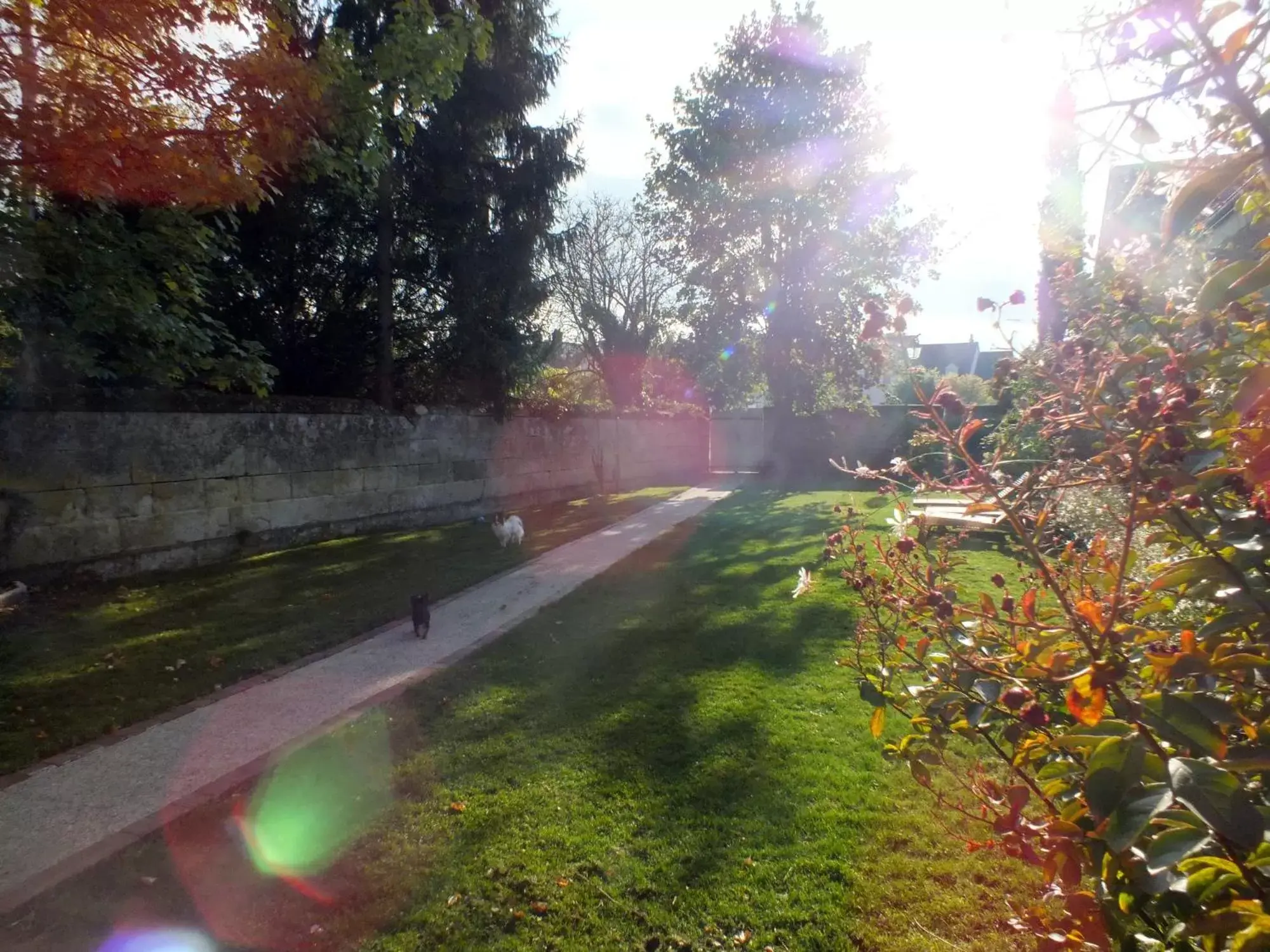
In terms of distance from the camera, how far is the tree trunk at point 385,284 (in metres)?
10.4

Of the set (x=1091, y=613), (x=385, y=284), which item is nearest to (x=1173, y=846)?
(x=1091, y=613)

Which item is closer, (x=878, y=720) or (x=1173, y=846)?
(x=1173, y=846)

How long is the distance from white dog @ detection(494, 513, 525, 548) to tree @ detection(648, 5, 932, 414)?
11704 mm

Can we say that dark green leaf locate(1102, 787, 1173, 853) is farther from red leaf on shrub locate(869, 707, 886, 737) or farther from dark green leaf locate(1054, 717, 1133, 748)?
red leaf on shrub locate(869, 707, 886, 737)

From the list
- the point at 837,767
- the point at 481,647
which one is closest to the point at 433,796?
the point at 837,767

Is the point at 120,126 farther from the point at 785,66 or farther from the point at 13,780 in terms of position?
the point at 785,66

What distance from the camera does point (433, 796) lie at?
322 centimetres

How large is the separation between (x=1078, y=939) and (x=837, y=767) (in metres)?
1.93

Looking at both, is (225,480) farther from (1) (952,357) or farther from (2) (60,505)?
(1) (952,357)

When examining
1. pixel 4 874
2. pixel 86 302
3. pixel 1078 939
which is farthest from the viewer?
pixel 86 302

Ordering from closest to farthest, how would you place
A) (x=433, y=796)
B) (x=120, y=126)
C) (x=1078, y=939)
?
(x=1078, y=939), (x=433, y=796), (x=120, y=126)

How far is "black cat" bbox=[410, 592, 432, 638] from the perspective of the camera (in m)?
5.50

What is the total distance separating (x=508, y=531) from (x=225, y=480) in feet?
10.6

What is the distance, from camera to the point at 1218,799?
1.10 metres
